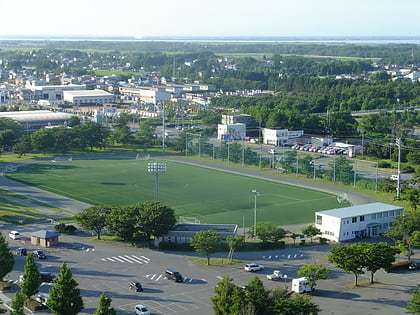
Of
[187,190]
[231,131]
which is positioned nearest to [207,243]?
[187,190]

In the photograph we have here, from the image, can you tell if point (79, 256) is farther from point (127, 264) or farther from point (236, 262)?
point (236, 262)

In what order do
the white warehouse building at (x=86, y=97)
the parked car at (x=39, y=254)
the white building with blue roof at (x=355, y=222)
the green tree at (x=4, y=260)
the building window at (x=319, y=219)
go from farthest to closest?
the white warehouse building at (x=86, y=97), the building window at (x=319, y=219), the white building with blue roof at (x=355, y=222), the parked car at (x=39, y=254), the green tree at (x=4, y=260)

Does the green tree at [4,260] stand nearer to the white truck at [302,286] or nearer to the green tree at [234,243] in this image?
the green tree at [234,243]

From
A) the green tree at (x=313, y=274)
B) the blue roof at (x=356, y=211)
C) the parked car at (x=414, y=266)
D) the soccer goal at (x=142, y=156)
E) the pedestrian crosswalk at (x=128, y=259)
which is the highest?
the blue roof at (x=356, y=211)

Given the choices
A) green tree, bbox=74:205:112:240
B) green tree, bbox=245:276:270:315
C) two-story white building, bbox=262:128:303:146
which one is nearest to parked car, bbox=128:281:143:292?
green tree, bbox=245:276:270:315

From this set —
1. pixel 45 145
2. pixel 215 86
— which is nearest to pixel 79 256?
pixel 45 145

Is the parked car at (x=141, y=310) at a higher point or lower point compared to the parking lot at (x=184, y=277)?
higher

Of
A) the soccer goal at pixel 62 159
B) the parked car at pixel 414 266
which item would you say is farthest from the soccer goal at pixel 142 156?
the parked car at pixel 414 266
